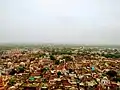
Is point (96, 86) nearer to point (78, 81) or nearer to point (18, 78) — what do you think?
point (78, 81)

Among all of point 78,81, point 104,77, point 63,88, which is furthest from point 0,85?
point 104,77

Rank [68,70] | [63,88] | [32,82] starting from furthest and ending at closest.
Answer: [68,70]
[32,82]
[63,88]

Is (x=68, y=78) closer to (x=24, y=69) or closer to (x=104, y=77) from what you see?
(x=104, y=77)

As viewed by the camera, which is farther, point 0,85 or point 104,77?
point 104,77

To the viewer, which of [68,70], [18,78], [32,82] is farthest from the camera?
[68,70]

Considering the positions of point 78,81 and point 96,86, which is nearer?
point 96,86

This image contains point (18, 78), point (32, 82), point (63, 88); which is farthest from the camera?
point (18, 78)

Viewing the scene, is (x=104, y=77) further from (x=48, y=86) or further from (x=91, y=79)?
(x=48, y=86)

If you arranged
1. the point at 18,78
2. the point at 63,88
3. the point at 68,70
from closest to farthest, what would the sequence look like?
the point at 63,88
the point at 18,78
the point at 68,70

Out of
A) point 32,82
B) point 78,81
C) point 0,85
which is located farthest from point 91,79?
point 0,85
